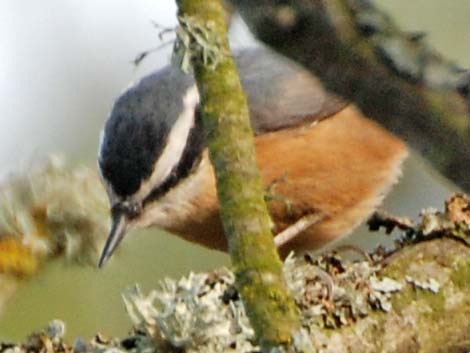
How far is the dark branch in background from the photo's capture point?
25.5 inches

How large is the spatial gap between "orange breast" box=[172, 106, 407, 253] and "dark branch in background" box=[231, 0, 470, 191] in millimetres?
2081

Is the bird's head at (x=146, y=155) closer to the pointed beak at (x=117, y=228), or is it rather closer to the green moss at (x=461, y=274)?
the pointed beak at (x=117, y=228)

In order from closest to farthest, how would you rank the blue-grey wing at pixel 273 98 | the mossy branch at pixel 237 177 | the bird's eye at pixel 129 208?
the mossy branch at pixel 237 177 < the bird's eye at pixel 129 208 < the blue-grey wing at pixel 273 98

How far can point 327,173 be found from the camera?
2912mm

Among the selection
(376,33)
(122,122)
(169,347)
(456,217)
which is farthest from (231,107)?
(122,122)

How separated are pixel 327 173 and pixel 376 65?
226 cm

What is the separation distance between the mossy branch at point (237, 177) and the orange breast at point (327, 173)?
1.78 m

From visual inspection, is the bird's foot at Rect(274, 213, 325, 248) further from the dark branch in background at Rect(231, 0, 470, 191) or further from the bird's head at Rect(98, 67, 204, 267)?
the dark branch in background at Rect(231, 0, 470, 191)

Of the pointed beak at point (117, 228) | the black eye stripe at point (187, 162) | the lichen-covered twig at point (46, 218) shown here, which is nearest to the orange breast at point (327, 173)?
the black eye stripe at point (187, 162)

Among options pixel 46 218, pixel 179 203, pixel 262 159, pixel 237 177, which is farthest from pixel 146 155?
pixel 237 177

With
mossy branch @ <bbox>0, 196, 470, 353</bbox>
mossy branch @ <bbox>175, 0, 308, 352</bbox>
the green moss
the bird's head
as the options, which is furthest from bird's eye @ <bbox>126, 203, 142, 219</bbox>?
mossy branch @ <bbox>175, 0, 308, 352</bbox>

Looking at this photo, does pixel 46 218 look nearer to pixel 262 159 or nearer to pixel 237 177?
pixel 237 177

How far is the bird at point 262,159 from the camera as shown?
264cm

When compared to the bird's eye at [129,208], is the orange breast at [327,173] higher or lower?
lower
